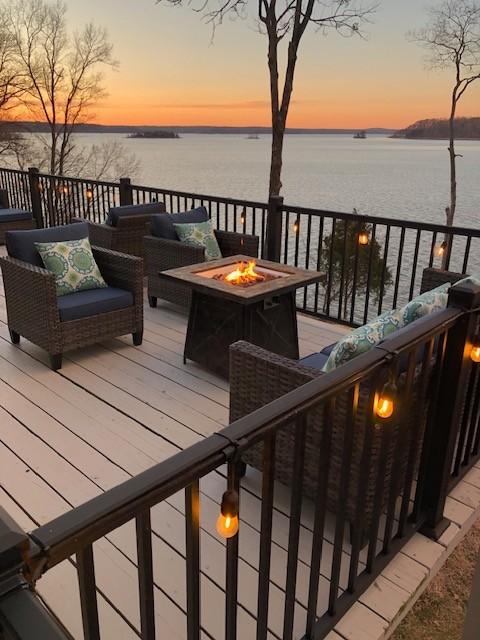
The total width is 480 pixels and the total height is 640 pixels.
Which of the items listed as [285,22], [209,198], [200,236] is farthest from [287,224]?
[285,22]

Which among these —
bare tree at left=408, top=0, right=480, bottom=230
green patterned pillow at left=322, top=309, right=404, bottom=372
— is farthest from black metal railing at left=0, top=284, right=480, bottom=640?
bare tree at left=408, top=0, right=480, bottom=230

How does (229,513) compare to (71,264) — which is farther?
(71,264)

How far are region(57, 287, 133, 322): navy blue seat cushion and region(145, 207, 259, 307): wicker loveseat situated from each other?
2.34ft

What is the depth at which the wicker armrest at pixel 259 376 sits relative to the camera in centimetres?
208

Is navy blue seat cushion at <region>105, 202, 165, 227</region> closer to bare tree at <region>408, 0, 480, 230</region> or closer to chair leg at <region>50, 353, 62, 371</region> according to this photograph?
chair leg at <region>50, 353, 62, 371</region>

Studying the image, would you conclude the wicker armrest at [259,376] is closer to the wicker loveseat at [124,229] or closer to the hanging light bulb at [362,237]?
the hanging light bulb at [362,237]

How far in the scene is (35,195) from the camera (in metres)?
7.45

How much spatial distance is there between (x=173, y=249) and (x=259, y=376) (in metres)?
2.61

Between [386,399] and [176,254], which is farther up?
[386,399]

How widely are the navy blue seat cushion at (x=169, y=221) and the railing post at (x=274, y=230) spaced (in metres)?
0.60

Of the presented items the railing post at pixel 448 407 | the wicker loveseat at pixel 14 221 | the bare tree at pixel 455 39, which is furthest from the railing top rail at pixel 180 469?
the bare tree at pixel 455 39

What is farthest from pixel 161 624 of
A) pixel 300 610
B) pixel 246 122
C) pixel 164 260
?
pixel 246 122

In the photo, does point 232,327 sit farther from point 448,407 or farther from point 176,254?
point 448,407

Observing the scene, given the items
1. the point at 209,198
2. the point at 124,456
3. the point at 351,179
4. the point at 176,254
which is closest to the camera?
the point at 124,456
